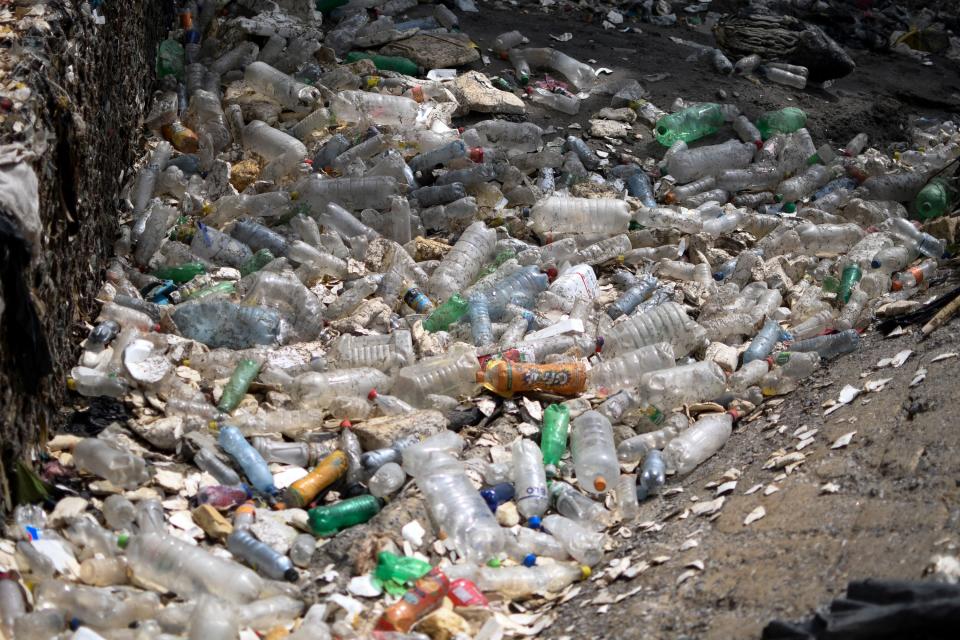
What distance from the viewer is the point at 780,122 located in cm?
713

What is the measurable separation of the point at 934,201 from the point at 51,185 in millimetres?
4781

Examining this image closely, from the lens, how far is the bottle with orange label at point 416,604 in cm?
287

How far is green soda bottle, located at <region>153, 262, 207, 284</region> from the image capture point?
4.89 m

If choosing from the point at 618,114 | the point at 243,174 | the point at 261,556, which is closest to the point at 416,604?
the point at 261,556

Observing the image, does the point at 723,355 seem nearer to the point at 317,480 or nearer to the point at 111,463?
the point at 317,480

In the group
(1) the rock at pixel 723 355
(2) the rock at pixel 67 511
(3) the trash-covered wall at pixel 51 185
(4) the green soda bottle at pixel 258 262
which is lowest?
(1) the rock at pixel 723 355

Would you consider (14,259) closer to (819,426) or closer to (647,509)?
(647,509)

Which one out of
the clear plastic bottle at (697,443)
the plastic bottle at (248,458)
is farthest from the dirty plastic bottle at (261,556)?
the clear plastic bottle at (697,443)

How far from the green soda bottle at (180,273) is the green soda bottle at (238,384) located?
3.11ft

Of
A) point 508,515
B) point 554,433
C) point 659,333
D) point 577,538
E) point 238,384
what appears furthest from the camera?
point 659,333

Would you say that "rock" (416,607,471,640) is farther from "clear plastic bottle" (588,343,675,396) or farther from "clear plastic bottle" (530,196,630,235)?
"clear plastic bottle" (530,196,630,235)

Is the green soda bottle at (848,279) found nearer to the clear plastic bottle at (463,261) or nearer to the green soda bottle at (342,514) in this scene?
the clear plastic bottle at (463,261)

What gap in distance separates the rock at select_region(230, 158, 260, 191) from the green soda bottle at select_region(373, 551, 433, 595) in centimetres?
313

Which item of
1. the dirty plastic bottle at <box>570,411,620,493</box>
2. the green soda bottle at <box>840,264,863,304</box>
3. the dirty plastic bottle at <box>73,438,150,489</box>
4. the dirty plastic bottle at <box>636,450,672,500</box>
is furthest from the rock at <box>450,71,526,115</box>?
the dirty plastic bottle at <box>73,438,150,489</box>
